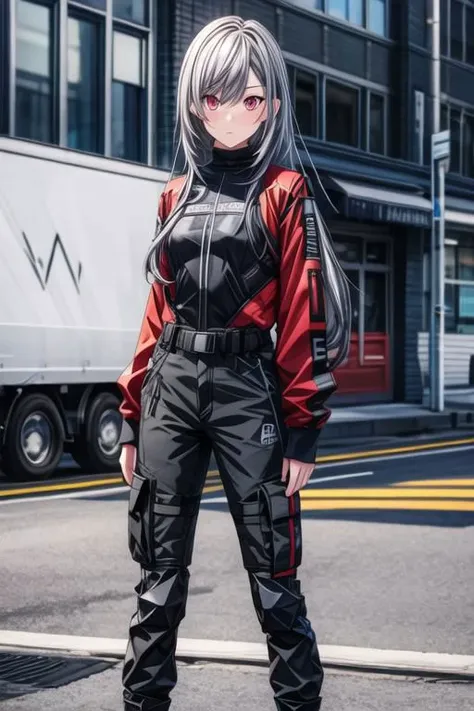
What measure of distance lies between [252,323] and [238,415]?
0.27m

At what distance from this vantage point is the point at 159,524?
407 centimetres

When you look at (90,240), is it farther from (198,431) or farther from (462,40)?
(462,40)

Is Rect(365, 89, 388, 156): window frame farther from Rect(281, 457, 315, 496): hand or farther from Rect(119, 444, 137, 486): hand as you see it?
Rect(281, 457, 315, 496): hand

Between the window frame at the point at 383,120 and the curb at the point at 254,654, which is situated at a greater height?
the window frame at the point at 383,120

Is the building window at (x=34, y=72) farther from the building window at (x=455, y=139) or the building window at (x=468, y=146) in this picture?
the building window at (x=468, y=146)

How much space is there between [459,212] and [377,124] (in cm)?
252

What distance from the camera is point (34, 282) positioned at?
13883mm

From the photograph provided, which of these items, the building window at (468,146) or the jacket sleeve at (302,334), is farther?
the building window at (468,146)

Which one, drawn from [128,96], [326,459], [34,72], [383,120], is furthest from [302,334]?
[383,120]

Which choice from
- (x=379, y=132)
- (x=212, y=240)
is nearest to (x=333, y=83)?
(x=379, y=132)

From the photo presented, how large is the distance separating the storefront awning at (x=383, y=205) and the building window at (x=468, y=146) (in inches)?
167

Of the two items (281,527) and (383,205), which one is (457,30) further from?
(281,527)

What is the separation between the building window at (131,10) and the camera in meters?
21.5

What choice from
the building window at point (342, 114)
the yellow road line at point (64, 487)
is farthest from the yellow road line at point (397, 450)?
the building window at point (342, 114)
